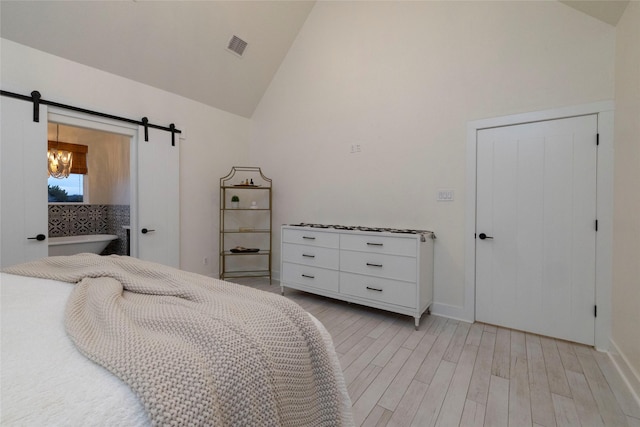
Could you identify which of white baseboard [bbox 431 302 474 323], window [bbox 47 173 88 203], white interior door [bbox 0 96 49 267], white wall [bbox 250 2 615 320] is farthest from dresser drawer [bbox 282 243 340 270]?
window [bbox 47 173 88 203]

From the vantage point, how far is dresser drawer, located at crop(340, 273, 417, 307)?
8.37 ft

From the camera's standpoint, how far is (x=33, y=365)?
0.63 m

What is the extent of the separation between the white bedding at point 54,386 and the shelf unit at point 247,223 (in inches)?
127

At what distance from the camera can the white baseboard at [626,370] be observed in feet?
5.16

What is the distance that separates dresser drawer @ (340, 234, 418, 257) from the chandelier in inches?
175

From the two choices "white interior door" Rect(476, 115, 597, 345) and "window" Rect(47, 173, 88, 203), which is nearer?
"white interior door" Rect(476, 115, 597, 345)

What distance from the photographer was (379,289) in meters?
2.71

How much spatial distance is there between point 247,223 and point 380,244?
2.36 meters

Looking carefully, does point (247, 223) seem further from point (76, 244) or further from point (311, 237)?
point (76, 244)

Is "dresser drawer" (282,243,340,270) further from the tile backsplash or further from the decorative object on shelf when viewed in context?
the tile backsplash

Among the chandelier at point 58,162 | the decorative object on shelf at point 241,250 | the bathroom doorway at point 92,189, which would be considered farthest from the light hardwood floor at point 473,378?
the chandelier at point 58,162

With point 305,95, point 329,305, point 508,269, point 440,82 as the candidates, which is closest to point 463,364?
point 508,269

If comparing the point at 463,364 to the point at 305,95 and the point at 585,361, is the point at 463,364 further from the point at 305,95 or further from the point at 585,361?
the point at 305,95

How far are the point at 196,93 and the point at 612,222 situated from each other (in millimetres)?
4467
